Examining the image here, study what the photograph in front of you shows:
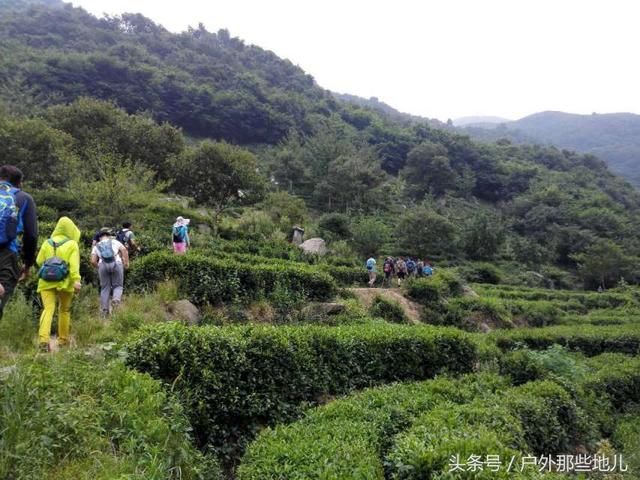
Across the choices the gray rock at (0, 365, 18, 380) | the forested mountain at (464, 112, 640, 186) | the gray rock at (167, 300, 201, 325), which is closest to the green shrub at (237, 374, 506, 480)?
the gray rock at (0, 365, 18, 380)

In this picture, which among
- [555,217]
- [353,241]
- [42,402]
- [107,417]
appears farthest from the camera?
[555,217]

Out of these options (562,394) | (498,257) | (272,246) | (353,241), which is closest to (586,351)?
(562,394)

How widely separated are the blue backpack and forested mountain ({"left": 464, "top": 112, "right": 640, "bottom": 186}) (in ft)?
498

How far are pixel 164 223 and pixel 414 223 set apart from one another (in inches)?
960

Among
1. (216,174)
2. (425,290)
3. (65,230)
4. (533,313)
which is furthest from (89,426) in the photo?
(533,313)

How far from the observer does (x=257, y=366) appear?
242 inches

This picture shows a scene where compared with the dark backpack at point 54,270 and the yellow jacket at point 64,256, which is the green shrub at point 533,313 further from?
the dark backpack at point 54,270

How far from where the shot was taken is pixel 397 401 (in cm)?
672

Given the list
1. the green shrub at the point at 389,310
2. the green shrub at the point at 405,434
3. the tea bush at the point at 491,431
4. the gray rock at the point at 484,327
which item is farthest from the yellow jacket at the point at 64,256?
the gray rock at the point at 484,327

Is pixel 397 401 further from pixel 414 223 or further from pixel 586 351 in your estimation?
pixel 414 223

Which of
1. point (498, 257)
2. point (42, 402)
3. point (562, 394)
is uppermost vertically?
point (42, 402)

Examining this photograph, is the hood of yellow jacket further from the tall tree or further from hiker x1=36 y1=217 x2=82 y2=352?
the tall tree

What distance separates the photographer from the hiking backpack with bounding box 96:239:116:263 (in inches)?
298

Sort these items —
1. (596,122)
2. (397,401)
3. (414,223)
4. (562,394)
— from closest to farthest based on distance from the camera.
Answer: (397,401) < (562,394) < (414,223) < (596,122)
